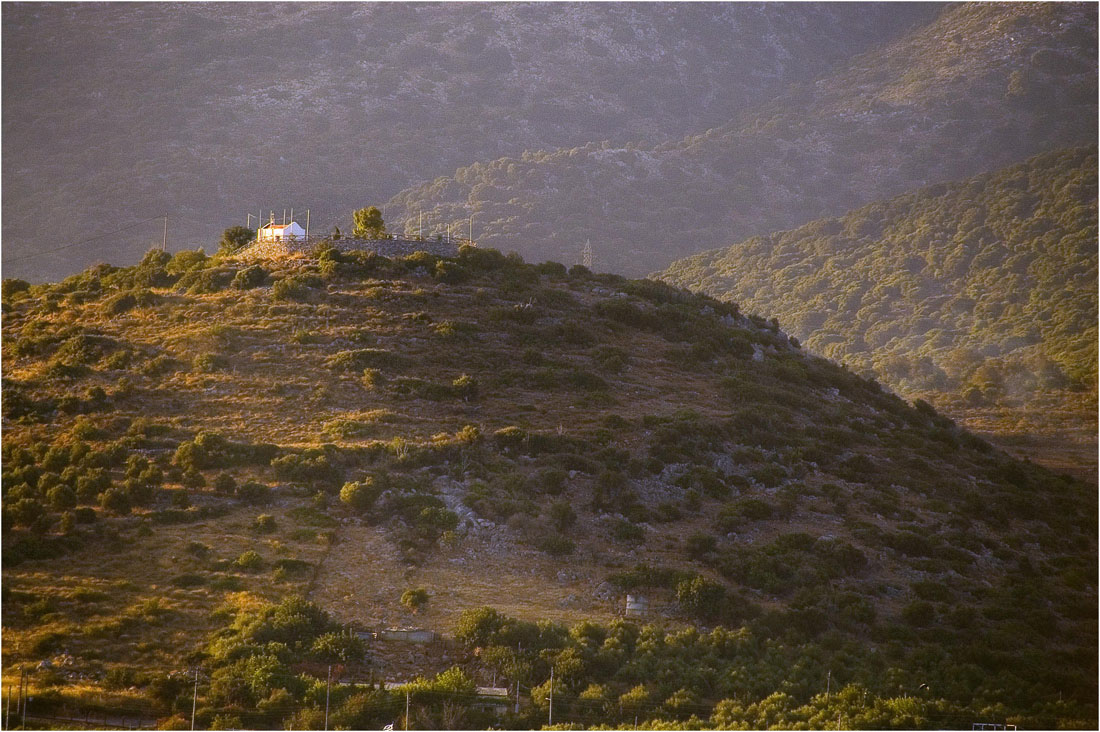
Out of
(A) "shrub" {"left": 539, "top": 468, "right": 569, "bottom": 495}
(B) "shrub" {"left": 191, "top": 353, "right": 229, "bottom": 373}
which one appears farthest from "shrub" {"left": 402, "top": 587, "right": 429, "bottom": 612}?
(B) "shrub" {"left": 191, "top": 353, "right": 229, "bottom": 373}

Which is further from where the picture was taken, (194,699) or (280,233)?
(280,233)

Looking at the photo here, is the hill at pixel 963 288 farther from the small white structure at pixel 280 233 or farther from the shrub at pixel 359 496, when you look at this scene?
the shrub at pixel 359 496

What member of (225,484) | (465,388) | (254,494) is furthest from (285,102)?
(254,494)

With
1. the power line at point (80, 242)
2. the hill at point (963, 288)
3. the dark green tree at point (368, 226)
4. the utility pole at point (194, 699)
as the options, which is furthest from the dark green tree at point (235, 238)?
the power line at point (80, 242)

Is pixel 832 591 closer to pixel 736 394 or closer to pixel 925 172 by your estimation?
pixel 736 394

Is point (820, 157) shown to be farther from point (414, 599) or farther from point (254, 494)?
point (414, 599)

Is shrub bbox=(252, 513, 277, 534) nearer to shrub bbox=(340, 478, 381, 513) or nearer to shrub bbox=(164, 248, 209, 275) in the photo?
shrub bbox=(340, 478, 381, 513)

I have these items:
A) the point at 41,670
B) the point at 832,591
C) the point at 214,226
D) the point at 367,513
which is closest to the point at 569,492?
the point at 367,513
